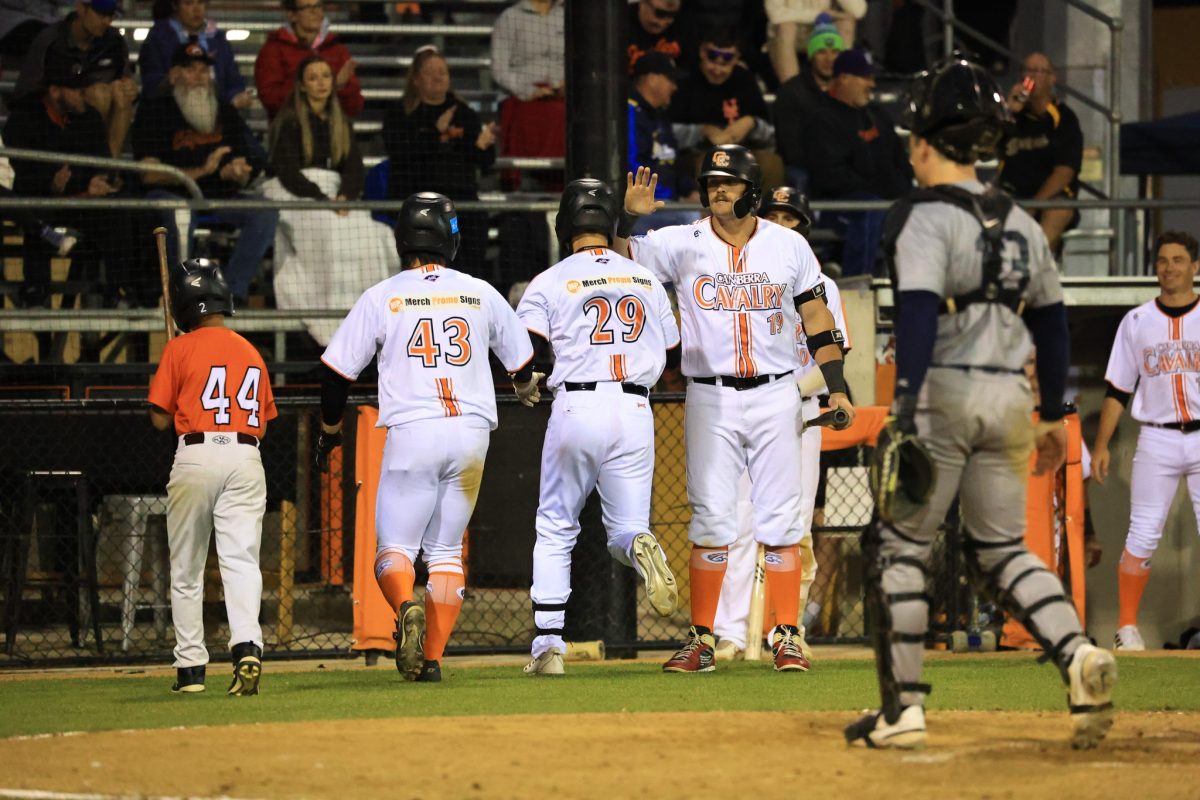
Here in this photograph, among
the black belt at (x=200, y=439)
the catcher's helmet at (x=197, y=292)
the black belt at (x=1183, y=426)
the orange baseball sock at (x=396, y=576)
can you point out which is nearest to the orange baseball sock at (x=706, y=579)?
the orange baseball sock at (x=396, y=576)

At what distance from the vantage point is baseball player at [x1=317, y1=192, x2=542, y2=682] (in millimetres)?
7988

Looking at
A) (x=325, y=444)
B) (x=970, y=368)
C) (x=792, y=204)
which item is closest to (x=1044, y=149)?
(x=792, y=204)

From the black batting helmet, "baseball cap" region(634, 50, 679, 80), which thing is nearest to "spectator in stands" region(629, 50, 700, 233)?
"baseball cap" region(634, 50, 679, 80)

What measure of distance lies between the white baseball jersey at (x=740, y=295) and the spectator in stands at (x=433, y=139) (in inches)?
186

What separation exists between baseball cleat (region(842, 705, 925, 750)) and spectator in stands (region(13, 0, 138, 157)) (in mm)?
9359

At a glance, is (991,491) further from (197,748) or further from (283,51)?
(283,51)

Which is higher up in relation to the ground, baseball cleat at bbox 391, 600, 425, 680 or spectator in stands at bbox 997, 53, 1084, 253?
spectator in stands at bbox 997, 53, 1084, 253

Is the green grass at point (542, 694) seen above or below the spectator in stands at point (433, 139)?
below

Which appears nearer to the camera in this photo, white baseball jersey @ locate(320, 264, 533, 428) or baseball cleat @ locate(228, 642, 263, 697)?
baseball cleat @ locate(228, 642, 263, 697)

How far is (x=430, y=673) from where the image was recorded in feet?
27.4

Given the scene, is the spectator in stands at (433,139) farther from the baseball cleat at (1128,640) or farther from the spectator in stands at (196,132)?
the baseball cleat at (1128,640)

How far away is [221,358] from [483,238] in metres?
4.89

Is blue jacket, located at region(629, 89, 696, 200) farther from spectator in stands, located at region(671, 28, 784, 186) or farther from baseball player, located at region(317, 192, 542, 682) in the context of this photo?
baseball player, located at region(317, 192, 542, 682)

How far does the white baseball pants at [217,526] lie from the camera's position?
7926mm
